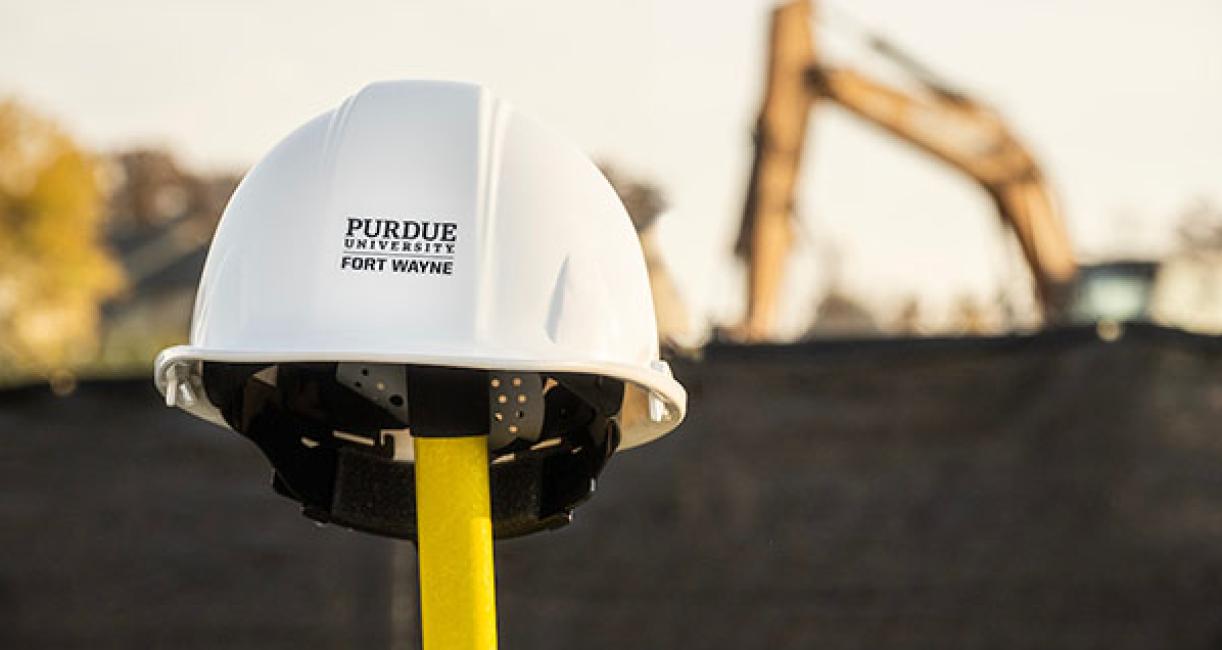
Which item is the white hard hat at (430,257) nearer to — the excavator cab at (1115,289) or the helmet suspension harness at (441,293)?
the helmet suspension harness at (441,293)

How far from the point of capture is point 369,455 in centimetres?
176

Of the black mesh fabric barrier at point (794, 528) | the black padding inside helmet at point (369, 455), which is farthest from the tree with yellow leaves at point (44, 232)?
the black padding inside helmet at point (369, 455)

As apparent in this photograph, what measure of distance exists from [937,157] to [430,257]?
9474 mm

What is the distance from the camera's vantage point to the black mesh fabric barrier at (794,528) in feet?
15.1

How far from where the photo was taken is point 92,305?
112ft

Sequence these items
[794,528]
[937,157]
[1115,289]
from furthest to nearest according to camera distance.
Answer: [937,157] → [1115,289] → [794,528]

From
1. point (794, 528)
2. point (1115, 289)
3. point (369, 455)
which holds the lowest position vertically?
point (1115, 289)

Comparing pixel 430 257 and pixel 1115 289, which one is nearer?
pixel 430 257

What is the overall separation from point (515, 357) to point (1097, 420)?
346cm

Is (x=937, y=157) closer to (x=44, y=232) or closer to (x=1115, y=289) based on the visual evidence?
(x=1115, y=289)

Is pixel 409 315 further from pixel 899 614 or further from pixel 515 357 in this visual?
pixel 899 614

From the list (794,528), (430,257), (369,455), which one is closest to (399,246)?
(430,257)

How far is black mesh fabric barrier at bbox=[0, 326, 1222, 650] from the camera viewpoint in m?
4.59

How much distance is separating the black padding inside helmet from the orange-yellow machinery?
8535 mm
